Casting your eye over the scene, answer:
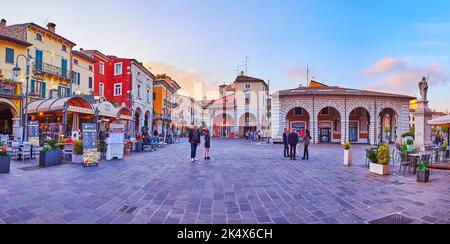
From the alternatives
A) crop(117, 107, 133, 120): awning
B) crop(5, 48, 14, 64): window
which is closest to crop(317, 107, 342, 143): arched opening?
crop(117, 107, 133, 120): awning

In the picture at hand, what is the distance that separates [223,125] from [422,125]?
3328cm

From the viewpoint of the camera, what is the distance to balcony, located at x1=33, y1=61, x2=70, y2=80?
2191 centimetres

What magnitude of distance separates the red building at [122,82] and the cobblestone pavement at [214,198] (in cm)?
2304

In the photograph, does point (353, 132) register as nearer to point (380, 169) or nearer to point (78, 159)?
point (380, 169)

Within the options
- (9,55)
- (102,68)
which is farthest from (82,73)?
(9,55)

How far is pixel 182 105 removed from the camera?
195 feet

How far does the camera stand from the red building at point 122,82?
28.4 metres

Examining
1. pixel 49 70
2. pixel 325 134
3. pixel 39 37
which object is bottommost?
pixel 325 134

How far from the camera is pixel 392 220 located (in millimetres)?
3615

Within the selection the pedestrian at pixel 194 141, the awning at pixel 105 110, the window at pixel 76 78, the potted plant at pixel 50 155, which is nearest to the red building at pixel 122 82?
the window at pixel 76 78

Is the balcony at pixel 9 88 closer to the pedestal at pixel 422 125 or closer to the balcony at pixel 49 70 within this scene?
the balcony at pixel 49 70

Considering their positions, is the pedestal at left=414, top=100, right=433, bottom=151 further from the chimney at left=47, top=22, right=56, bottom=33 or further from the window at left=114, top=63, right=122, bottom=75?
the chimney at left=47, top=22, right=56, bottom=33
